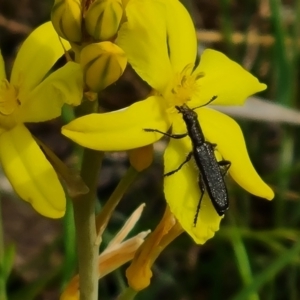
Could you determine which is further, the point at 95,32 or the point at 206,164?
the point at 206,164

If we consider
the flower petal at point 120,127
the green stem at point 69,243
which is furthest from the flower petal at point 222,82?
the green stem at point 69,243

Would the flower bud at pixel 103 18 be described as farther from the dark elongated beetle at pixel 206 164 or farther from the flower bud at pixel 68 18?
the dark elongated beetle at pixel 206 164

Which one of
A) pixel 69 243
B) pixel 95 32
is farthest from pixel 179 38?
pixel 69 243

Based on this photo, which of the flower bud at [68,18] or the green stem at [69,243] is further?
the green stem at [69,243]

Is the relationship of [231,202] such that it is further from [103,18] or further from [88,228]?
[103,18]

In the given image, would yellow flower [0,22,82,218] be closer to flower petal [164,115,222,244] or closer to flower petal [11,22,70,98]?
flower petal [11,22,70,98]

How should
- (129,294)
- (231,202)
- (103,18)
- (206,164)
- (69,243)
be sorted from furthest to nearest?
(231,202) < (69,243) < (129,294) < (206,164) < (103,18)
